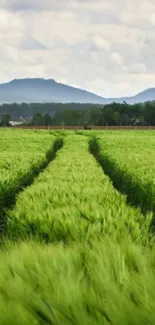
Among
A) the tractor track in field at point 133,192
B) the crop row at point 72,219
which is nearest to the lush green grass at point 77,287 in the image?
the crop row at point 72,219

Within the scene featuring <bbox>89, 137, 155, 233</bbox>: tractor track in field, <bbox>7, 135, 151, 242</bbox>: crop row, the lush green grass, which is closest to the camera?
the lush green grass

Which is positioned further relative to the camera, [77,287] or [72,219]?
[72,219]

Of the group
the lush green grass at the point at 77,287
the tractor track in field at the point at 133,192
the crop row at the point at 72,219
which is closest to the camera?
the lush green grass at the point at 77,287

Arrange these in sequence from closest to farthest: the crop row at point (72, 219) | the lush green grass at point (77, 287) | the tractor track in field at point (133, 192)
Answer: the lush green grass at point (77, 287) → the crop row at point (72, 219) → the tractor track in field at point (133, 192)

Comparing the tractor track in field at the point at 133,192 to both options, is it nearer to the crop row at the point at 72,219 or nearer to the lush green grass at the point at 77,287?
the crop row at the point at 72,219

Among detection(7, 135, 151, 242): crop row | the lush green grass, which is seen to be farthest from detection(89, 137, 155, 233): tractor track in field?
the lush green grass

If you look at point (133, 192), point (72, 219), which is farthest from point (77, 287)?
point (133, 192)

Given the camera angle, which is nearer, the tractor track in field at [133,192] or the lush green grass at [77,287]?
the lush green grass at [77,287]

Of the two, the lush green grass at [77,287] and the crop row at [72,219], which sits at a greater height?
the lush green grass at [77,287]

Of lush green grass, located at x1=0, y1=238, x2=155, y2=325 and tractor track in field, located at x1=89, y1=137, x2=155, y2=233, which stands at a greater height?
lush green grass, located at x1=0, y1=238, x2=155, y2=325

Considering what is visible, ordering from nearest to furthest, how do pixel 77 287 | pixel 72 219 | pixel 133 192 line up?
pixel 77 287, pixel 72 219, pixel 133 192

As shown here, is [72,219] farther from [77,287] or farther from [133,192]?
[133,192]

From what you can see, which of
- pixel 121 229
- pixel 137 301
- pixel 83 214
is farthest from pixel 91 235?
pixel 137 301

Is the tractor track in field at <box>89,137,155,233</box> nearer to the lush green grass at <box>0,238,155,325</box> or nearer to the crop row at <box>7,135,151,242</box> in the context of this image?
the crop row at <box>7,135,151,242</box>
